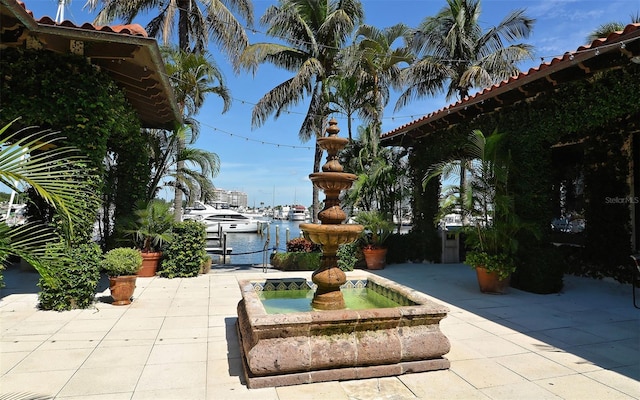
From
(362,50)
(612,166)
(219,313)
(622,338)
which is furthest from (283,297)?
(362,50)

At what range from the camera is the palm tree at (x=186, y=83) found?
1092 cm

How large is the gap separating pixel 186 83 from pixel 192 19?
13.5 feet

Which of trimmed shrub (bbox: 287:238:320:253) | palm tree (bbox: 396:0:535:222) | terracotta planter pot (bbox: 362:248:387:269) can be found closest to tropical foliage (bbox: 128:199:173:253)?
trimmed shrub (bbox: 287:238:320:253)

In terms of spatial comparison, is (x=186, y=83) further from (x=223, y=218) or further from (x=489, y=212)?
(x=223, y=218)

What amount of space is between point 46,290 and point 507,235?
24.9 ft

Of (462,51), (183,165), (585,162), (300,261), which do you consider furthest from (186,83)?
(462,51)

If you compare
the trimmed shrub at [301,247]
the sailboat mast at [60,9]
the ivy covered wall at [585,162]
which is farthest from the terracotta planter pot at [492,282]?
the sailboat mast at [60,9]

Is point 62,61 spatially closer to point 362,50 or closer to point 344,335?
point 344,335

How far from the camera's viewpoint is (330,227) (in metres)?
4.18

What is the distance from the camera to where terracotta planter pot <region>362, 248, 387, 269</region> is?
10.2m

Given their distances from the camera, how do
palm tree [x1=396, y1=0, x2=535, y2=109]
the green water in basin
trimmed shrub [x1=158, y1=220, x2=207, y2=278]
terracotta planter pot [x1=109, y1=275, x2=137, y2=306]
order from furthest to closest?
palm tree [x1=396, y1=0, x2=535, y2=109]
trimmed shrub [x1=158, y1=220, x2=207, y2=278]
terracotta planter pot [x1=109, y1=275, x2=137, y2=306]
the green water in basin

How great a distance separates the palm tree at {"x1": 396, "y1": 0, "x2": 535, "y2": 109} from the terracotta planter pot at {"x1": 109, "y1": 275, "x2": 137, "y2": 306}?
532 inches

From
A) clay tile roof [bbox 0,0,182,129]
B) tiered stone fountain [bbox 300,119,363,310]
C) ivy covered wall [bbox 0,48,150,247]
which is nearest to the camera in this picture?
tiered stone fountain [bbox 300,119,363,310]

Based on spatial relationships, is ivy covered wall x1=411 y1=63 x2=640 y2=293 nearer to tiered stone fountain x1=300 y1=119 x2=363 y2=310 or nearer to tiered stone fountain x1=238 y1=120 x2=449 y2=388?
tiered stone fountain x1=238 y1=120 x2=449 y2=388
